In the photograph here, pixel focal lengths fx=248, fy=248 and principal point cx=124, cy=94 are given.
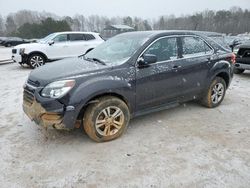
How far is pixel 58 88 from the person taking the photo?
349 cm

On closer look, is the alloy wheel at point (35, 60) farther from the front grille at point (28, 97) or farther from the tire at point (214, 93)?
the tire at point (214, 93)

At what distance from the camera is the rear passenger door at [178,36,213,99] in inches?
183

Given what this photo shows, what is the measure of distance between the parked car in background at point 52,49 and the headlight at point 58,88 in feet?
25.0

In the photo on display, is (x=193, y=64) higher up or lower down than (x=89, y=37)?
lower down

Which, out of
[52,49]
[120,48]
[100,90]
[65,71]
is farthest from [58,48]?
[100,90]

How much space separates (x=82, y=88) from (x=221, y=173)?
2.14 metres

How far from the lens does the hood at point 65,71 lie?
3.61 meters

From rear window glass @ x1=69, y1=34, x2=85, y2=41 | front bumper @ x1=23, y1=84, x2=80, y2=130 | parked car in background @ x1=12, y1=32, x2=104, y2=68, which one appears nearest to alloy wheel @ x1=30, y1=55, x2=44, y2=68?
parked car in background @ x1=12, y1=32, x2=104, y2=68

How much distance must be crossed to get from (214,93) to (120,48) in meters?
2.34

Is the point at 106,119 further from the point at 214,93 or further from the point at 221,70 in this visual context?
the point at 221,70

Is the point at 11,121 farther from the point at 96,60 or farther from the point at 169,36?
the point at 169,36

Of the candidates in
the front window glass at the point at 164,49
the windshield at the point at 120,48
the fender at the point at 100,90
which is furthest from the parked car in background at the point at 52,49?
the fender at the point at 100,90

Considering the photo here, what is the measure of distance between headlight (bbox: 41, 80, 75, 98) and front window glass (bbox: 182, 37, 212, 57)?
2296 mm

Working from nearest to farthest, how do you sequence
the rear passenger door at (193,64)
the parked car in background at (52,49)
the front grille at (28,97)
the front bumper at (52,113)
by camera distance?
the front bumper at (52,113), the front grille at (28,97), the rear passenger door at (193,64), the parked car in background at (52,49)
